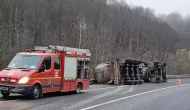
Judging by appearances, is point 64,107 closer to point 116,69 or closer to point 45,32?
point 116,69

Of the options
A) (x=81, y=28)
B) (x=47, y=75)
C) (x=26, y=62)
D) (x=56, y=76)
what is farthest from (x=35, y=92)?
(x=81, y=28)

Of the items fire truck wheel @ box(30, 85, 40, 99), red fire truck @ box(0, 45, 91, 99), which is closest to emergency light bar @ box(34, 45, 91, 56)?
red fire truck @ box(0, 45, 91, 99)

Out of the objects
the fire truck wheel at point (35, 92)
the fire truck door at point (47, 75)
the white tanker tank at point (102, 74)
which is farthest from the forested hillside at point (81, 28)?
the fire truck wheel at point (35, 92)

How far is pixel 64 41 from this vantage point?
178ft

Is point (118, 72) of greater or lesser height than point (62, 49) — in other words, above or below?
below

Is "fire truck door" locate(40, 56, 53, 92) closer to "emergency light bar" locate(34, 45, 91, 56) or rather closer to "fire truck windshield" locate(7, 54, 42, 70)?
"fire truck windshield" locate(7, 54, 42, 70)

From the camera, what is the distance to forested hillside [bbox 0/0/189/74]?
143 ft

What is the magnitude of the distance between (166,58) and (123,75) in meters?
65.5

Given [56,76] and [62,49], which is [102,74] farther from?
[56,76]

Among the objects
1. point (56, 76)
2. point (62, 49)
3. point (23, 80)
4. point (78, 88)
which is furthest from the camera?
point (78, 88)

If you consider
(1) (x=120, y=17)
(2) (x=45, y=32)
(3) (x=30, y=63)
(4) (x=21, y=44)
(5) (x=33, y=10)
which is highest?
(1) (x=120, y=17)

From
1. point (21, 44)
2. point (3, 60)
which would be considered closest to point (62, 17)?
point (21, 44)

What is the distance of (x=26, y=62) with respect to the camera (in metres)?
13.6

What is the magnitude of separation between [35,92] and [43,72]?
0.99 meters
